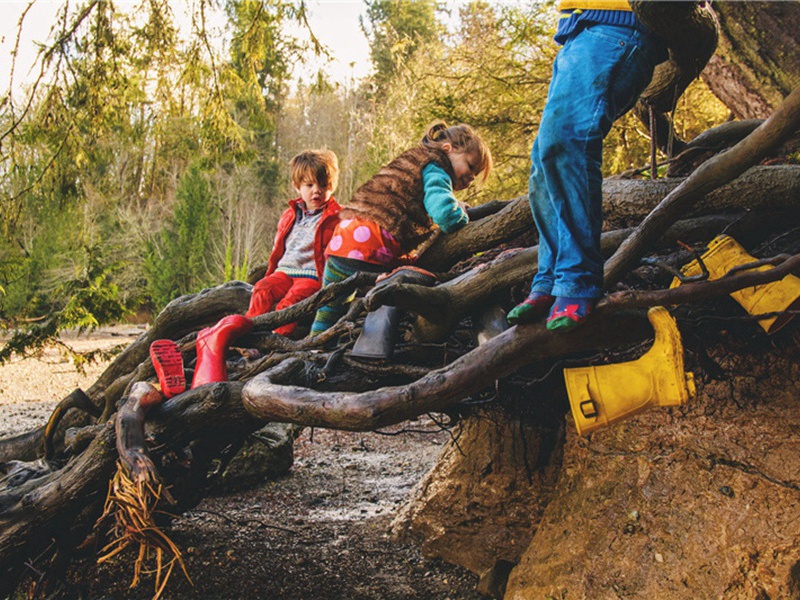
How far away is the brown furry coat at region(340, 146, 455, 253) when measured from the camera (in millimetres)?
3637

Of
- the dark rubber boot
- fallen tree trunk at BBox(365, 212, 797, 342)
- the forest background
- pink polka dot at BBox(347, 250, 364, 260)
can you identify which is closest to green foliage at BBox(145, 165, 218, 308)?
the forest background

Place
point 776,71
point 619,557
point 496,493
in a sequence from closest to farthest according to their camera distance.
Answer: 1. point 619,557
2. point 776,71
3. point 496,493

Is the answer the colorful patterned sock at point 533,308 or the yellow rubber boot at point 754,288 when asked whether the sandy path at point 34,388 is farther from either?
the yellow rubber boot at point 754,288

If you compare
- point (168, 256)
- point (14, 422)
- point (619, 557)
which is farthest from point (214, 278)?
point (619, 557)

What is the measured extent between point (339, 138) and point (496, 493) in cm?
2213

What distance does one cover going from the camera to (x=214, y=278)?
2178cm

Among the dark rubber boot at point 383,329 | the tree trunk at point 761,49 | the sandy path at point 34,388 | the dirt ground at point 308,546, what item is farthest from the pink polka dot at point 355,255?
the sandy path at point 34,388

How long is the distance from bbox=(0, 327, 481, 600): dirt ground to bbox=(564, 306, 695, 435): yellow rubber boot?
0.87m

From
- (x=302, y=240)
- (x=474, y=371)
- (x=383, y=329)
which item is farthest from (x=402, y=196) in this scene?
(x=474, y=371)

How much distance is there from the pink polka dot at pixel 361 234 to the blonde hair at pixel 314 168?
78 cm

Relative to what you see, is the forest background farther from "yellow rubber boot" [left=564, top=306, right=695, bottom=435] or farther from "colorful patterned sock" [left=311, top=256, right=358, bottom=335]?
"yellow rubber boot" [left=564, top=306, right=695, bottom=435]

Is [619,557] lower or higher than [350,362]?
lower

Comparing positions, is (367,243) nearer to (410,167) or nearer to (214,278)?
(410,167)

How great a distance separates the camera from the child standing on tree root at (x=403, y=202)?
3.62 meters
